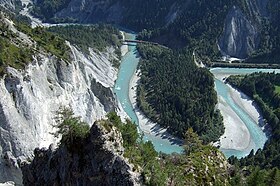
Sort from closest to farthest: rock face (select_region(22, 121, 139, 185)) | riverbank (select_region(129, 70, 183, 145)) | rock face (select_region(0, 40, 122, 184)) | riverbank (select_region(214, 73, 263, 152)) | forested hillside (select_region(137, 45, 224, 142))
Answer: rock face (select_region(22, 121, 139, 185)) < rock face (select_region(0, 40, 122, 184)) < riverbank (select_region(214, 73, 263, 152)) < riverbank (select_region(129, 70, 183, 145)) < forested hillside (select_region(137, 45, 224, 142))

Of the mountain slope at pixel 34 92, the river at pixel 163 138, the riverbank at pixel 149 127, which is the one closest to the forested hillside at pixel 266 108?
the river at pixel 163 138

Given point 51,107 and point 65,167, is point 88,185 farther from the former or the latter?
point 51,107

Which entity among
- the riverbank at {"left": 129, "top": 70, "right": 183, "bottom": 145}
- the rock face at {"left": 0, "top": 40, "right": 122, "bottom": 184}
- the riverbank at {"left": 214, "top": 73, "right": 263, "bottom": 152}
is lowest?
the riverbank at {"left": 214, "top": 73, "right": 263, "bottom": 152}

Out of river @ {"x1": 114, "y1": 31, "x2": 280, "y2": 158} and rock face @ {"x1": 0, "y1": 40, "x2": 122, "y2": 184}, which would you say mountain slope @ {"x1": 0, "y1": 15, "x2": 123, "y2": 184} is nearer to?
rock face @ {"x1": 0, "y1": 40, "x2": 122, "y2": 184}

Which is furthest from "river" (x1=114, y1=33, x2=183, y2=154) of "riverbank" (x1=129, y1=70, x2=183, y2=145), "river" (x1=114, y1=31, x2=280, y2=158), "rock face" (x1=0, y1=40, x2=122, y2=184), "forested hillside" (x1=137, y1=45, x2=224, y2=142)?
"rock face" (x1=0, y1=40, x2=122, y2=184)

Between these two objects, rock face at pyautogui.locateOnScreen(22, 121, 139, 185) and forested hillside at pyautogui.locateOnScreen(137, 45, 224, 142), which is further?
forested hillside at pyautogui.locateOnScreen(137, 45, 224, 142)

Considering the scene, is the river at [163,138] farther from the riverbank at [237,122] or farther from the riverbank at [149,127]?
the riverbank at [149,127]

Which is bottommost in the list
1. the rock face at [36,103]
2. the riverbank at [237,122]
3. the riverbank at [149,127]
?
the riverbank at [237,122]
